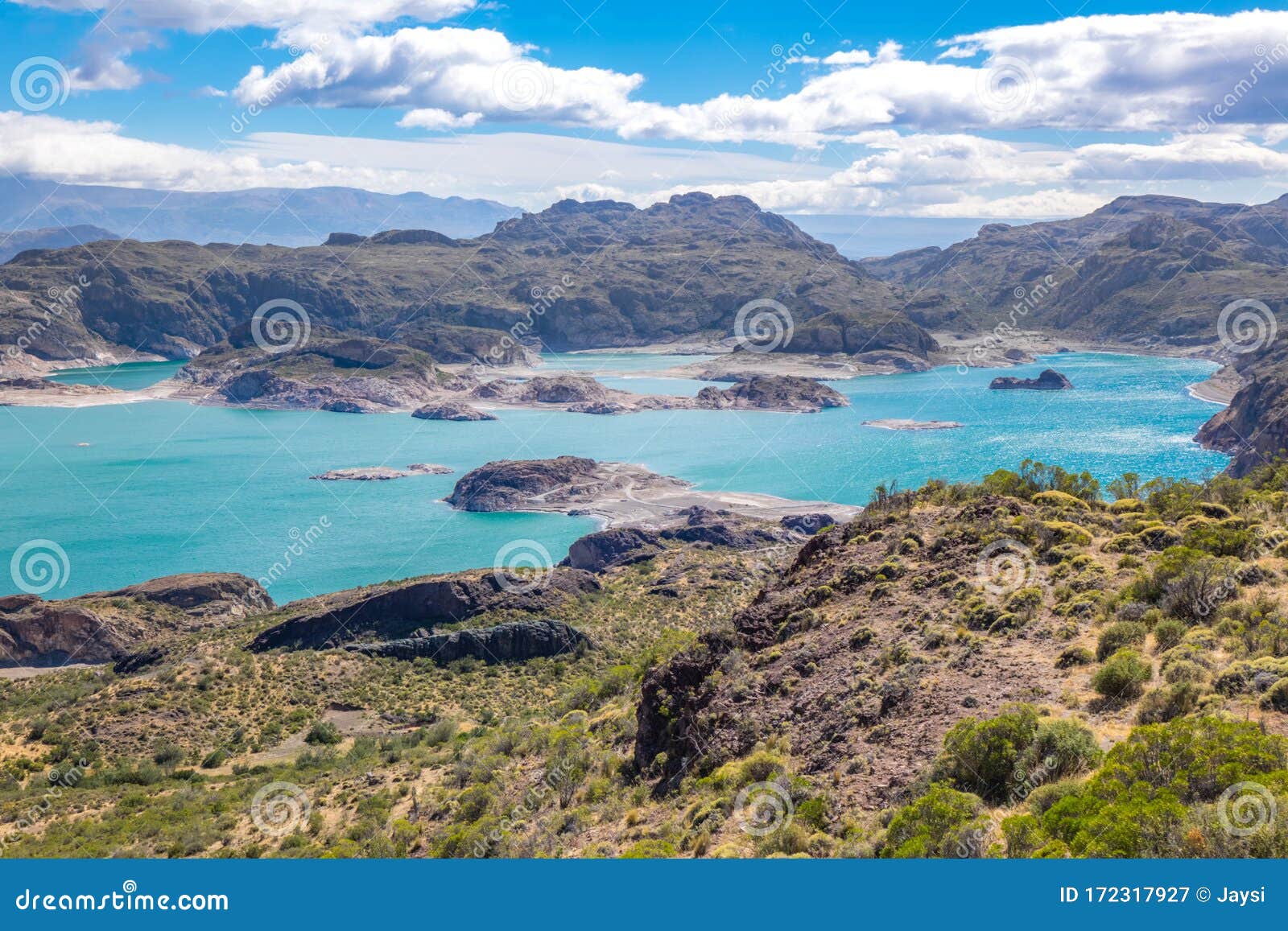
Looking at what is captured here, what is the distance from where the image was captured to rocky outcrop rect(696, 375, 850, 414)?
181 metres

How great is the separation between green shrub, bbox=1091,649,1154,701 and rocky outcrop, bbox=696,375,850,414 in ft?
536

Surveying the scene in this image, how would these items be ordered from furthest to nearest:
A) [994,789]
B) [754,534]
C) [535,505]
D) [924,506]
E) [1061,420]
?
[1061,420] → [535,505] → [754,534] → [924,506] → [994,789]

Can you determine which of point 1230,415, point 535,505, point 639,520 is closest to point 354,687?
point 639,520

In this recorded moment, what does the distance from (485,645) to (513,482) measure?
70.3 m

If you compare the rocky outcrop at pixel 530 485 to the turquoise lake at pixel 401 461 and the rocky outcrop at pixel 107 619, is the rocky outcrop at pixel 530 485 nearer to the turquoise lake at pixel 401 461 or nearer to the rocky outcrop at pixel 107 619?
the turquoise lake at pixel 401 461

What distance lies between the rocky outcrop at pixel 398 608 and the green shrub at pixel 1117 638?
3510 centimetres

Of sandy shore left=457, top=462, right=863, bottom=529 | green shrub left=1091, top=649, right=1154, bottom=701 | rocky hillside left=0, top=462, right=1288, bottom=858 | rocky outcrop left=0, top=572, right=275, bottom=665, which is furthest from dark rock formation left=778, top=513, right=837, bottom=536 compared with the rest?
green shrub left=1091, top=649, right=1154, bottom=701

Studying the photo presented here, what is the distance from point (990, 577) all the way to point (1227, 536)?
4.96 metres

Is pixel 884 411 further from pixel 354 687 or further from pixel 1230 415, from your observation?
pixel 354 687

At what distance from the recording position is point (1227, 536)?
20.5 meters

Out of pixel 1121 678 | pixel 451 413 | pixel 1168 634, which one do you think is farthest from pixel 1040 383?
pixel 1121 678

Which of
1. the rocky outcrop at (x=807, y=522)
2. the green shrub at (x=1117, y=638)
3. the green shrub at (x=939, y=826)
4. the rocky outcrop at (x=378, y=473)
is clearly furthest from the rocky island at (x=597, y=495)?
the green shrub at (x=939, y=826)

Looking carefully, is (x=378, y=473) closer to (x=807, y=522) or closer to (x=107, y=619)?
(x=807, y=522)

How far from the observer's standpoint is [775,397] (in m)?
183
